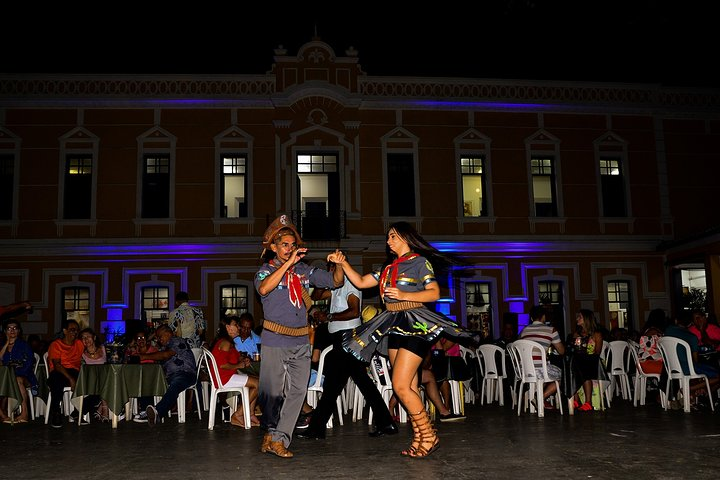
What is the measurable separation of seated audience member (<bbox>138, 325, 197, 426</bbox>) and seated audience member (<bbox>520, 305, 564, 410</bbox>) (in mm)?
4505

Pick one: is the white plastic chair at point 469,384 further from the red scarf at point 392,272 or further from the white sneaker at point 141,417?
the red scarf at point 392,272

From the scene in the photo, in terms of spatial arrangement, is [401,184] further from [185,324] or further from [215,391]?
[215,391]

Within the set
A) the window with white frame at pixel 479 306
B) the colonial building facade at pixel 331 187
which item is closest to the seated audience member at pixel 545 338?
the colonial building facade at pixel 331 187

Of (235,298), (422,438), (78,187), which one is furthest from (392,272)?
(78,187)

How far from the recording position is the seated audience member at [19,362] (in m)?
10.4

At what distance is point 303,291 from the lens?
252 inches

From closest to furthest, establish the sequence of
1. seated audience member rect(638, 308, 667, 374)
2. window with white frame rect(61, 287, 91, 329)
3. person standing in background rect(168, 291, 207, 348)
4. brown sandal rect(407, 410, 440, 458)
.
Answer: brown sandal rect(407, 410, 440, 458), person standing in background rect(168, 291, 207, 348), seated audience member rect(638, 308, 667, 374), window with white frame rect(61, 287, 91, 329)

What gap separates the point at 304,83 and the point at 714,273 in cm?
1114

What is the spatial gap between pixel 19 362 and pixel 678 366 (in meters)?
9.15

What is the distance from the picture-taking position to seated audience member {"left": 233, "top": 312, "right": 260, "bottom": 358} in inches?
406

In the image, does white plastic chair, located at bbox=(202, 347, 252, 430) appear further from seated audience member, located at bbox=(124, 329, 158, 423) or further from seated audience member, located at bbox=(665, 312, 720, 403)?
seated audience member, located at bbox=(665, 312, 720, 403)

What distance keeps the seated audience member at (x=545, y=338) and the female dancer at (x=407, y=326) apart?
384 centimetres

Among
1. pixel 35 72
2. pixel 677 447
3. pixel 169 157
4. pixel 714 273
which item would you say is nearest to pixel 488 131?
pixel 714 273

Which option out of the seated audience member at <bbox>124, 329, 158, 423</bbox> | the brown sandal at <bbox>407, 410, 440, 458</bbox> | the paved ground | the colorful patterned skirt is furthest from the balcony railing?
the brown sandal at <bbox>407, 410, 440, 458</bbox>
